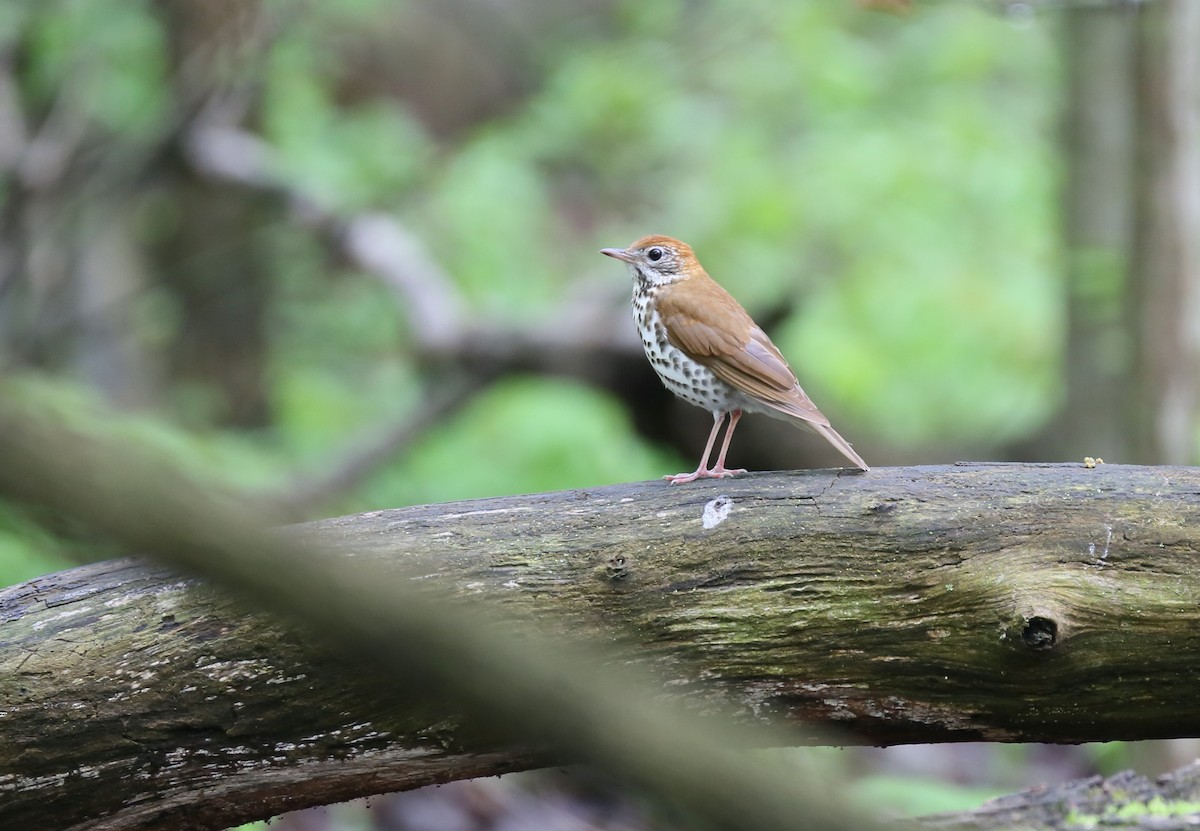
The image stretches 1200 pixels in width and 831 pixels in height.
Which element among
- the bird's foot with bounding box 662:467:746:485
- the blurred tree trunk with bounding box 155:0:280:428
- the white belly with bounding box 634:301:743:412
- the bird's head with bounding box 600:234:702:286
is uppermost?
the blurred tree trunk with bounding box 155:0:280:428

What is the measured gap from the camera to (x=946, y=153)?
46.8 ft

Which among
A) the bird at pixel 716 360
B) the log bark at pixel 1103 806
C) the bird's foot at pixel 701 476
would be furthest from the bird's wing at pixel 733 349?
the log bark at pixel 1103 806

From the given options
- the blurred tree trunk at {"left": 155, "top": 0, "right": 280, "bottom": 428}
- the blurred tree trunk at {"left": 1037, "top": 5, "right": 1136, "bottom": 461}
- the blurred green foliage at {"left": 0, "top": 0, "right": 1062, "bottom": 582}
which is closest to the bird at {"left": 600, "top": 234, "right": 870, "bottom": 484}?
the blurred green foliage at {"left": 0, "top": 0, "right": 1062, "bottom": 582}

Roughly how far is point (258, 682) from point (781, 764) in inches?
73.2

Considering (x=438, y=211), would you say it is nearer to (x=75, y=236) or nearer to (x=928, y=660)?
(x=75, y=236)

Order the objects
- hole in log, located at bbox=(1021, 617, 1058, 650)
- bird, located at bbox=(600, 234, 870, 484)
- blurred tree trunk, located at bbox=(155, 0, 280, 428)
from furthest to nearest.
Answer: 1. blurred tree trunk, located at bbox=(155, 0, 280, 428)
2. bird, located at bbox=(600, 234, 870, 484)
3. hole in log, located at bbox=(1021, 617, 1058, 650)

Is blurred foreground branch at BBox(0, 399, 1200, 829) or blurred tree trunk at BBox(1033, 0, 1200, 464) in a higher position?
blurred tree trunk at BBox(1033, 0, 1200, 464)

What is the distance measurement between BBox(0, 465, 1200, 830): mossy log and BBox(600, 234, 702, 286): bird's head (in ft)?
4.50

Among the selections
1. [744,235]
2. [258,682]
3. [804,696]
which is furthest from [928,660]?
[744,235]

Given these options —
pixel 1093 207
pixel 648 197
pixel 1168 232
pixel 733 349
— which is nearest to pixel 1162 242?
pixel 1168 232

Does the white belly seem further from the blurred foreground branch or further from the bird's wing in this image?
the blurred foreground branch

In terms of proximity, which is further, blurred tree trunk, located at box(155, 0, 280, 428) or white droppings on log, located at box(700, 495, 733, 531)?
blurred tree trunk, located at box(155, 0, 280, 428)

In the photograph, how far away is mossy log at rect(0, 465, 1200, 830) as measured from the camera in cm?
270

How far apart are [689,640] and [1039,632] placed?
0.79 m
